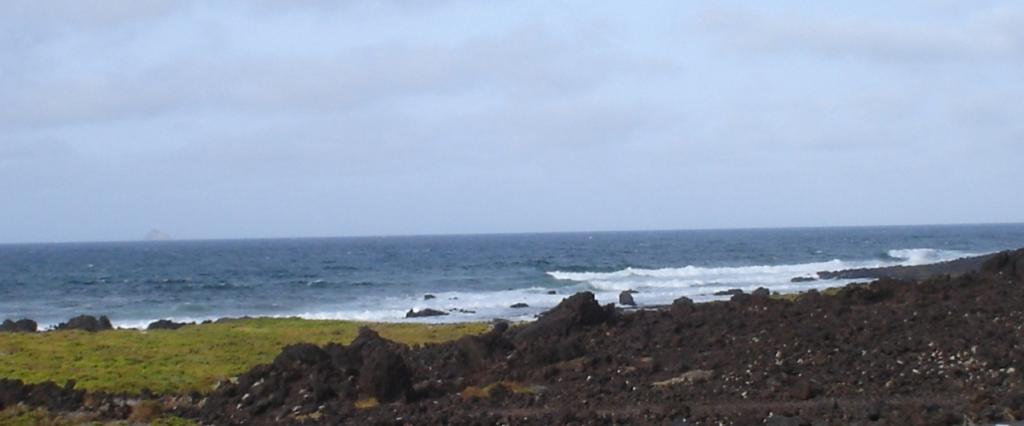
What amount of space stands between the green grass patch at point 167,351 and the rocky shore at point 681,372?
8.92ft

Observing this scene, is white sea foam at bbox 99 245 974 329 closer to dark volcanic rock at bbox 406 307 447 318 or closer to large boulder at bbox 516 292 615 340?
dark volcanic rock at bbox 406 307 447 318

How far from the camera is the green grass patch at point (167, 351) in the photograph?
1132 inches

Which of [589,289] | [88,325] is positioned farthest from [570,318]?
[589,289]

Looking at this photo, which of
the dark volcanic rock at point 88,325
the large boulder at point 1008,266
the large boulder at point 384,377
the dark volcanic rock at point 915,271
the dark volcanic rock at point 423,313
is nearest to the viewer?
the large boulder at point 384,377

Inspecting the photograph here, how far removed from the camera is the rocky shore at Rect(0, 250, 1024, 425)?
20703mm

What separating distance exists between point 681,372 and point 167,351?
54.0 feet

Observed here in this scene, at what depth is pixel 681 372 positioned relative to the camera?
24.8 metres

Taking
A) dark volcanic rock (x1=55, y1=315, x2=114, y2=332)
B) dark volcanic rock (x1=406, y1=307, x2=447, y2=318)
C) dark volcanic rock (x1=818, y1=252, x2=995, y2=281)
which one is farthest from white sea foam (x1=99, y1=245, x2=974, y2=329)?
dark volcanic rock (x1=55, y1=315, x2=114, y2=332)

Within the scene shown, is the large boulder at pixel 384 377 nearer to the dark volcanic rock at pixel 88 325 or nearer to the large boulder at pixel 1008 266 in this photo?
the large boulder at pixel 1008 266

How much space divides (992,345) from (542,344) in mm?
9880

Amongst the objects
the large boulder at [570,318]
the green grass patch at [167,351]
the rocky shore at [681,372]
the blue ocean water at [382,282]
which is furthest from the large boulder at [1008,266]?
the blue ocean water at [382,282]

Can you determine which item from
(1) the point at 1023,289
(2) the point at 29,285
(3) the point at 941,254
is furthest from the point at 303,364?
(3) the point at 941,254

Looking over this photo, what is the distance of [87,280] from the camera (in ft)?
335

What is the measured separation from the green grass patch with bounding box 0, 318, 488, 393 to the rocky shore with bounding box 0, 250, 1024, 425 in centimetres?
272
